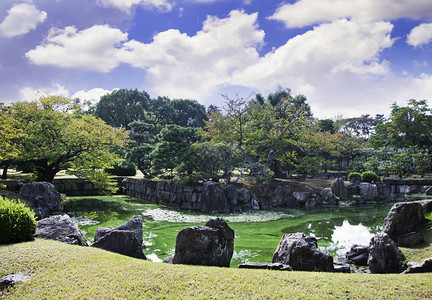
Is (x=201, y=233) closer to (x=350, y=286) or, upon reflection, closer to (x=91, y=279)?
(x=91, y=279)

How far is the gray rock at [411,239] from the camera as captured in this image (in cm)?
696

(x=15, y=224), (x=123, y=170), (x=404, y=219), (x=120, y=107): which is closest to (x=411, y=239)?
(x=404, y=219)

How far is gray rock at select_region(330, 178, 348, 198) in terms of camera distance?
17.9 m

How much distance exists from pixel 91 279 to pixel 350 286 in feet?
12.4

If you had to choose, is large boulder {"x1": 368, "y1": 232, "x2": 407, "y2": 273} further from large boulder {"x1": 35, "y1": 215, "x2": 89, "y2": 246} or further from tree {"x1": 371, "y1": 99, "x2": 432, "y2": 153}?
tree {"x1": 371, "y1": 99, "x2": 432, "y2": 153}

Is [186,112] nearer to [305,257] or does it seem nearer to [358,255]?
[358,255]

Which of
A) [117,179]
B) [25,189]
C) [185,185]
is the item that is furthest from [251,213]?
[117,179]

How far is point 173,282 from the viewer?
4180 millimetres

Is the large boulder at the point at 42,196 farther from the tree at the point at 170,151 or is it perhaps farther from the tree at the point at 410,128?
the tree at the point at 410,128

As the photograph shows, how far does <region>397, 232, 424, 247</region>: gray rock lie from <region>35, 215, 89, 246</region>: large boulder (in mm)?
7763

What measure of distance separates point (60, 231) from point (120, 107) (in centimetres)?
3523

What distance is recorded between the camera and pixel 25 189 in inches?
472

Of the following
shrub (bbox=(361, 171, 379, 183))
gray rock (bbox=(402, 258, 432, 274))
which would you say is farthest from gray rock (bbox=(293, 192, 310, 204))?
gray rock (bbox=(402, 258, 432, 274))

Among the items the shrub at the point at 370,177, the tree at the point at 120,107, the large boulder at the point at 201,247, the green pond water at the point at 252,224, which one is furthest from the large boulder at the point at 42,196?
the tree at the point at 120,107
